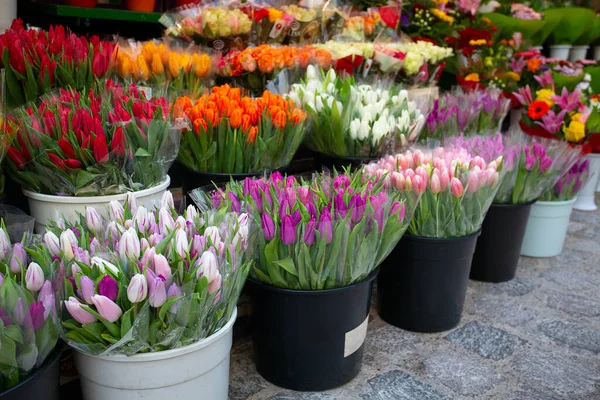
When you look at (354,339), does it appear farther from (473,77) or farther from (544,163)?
(473,77)

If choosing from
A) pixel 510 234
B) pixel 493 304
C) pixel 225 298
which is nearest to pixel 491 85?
pixel 510 234

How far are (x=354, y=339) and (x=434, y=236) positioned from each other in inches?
19.7

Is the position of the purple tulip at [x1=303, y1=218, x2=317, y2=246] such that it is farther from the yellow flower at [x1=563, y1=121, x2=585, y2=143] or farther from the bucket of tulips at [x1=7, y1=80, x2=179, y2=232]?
the yellow flower at [x1=563, y1=121, x2=585, y2=143]

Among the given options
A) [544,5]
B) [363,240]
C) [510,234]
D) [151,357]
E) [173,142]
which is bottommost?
[510,234]

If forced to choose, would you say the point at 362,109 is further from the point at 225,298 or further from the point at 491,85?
the point at 491,85

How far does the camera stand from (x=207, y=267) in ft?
3.90

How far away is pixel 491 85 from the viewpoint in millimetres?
3717

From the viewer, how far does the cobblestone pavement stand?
1744 millimetres

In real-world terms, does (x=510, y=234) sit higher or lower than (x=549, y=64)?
lower

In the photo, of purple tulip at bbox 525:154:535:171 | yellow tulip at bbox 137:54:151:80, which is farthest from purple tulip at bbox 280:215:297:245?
purple tulip at bbox 525:154:535:171

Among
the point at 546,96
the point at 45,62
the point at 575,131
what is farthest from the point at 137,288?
the point at 546,96

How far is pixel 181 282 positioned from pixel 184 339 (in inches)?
5.0

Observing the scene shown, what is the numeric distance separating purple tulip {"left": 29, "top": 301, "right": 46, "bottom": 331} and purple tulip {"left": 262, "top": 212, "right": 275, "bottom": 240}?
1.87ft

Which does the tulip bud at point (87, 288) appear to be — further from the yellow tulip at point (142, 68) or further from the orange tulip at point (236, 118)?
the yellow tulip at point (142, 68)
